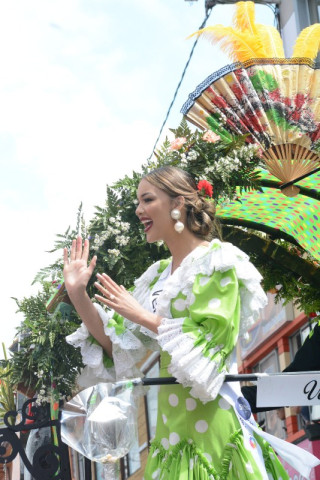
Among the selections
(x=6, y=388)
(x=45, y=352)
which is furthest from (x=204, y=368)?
(x=6, y=388)

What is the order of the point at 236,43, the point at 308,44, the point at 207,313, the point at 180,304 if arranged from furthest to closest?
1. the point at 308,44
2. the point at 236,43
3. the point at 180,304
4. the point at 207,313

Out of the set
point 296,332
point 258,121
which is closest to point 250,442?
point 258,121

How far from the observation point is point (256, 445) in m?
3.16

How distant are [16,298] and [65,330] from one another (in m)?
0.35

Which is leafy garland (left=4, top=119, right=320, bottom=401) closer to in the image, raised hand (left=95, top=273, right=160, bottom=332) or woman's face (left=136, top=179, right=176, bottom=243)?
woman's face (left=136, top=179, right=176, bottom=243)

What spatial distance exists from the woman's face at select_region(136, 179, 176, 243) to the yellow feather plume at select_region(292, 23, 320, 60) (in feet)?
6.79

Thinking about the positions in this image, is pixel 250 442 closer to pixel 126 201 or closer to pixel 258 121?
pixel 126 201

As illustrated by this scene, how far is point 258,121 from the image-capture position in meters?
4.93

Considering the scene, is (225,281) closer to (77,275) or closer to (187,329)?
(187,329)

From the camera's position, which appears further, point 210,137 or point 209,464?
point 210,137

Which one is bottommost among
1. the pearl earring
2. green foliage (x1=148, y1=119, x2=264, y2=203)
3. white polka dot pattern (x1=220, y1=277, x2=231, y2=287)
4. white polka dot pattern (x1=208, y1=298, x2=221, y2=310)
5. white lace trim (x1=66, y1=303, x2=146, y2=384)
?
white lace trim (x1=66, y1=303, x2=146, y2=384)

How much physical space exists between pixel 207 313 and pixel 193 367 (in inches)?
8.5

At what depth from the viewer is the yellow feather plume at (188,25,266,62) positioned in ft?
17.0

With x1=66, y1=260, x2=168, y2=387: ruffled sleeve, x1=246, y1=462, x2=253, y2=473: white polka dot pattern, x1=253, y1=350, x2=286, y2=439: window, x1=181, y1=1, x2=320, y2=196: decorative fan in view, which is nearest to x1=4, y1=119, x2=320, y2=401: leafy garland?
x1=181, y1=1, x2=320, y2=196: decorative fan
